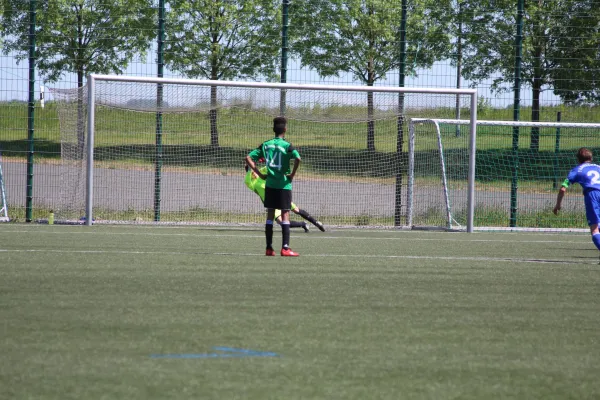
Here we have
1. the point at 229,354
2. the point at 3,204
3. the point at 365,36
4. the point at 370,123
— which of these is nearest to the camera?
the point at 229,354

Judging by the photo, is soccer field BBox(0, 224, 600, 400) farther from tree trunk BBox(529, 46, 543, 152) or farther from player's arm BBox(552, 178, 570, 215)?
tree trunk BBox(529, 46, 543, 152)

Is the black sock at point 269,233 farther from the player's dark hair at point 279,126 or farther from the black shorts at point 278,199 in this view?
the player's dark hair at point 279,126

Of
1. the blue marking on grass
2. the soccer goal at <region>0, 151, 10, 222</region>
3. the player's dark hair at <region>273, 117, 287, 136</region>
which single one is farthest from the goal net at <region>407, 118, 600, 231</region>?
the blue marking on grass

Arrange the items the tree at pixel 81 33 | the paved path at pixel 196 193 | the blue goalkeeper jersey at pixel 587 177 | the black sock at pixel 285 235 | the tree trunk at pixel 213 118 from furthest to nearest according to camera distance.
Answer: the tree at pixel 81 33 < the tree trunk at pixel 213 118 < the paved path at pixel 196 193 < the blue goalkeeper jersey at pixel 587 177 < the black sock at pixel 285 235

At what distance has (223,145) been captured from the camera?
16484 millimetres

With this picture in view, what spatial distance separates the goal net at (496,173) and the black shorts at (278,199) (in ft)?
20.4

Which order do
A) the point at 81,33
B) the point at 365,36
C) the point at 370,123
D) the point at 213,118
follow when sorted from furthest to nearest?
the point at 365,36
the point at 81,33
the point at 370,123
the point at 213,118

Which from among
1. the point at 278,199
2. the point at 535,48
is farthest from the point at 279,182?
the point at 535,48

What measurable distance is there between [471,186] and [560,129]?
3.09 metres

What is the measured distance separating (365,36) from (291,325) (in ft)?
41.4

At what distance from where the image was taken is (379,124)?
16812mm

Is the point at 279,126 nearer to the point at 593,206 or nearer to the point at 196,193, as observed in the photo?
the point at 593,206

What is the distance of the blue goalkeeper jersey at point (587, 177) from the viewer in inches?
434

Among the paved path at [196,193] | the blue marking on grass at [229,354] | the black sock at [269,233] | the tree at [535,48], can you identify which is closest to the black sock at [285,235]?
the black sock at [269,233]
